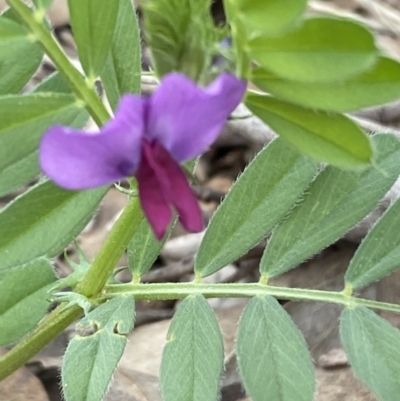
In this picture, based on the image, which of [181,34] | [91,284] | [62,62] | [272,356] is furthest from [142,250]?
[181,34]

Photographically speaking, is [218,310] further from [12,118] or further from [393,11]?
[393,11]

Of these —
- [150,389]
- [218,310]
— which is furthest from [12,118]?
[218,310]

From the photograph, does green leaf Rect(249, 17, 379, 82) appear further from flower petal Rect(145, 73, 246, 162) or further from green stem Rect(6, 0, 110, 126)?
green stem Rect(6, 0, 110, 126)

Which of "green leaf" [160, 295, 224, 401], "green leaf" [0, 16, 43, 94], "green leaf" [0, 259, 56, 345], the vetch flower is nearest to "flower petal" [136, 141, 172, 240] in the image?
the vetch flower

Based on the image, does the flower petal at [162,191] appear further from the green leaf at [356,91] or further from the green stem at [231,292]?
the green stem at [231,292]

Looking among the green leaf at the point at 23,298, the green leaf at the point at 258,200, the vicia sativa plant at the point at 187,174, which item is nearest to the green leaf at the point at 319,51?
the vicia sativa plant at the point at 187,174
